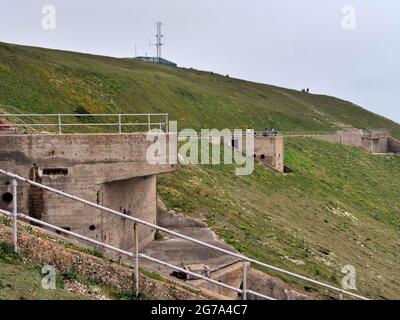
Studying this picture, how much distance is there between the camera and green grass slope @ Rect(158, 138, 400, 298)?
77.0 ft

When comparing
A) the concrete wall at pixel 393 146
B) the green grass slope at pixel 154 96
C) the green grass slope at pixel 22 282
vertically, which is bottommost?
the concrete wall at pixel 393 146

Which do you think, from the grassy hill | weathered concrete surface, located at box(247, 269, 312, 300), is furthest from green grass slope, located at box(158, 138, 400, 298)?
weathered concrete surface, located at box(247, 269, 312, 300)

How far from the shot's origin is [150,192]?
2098 centimetres

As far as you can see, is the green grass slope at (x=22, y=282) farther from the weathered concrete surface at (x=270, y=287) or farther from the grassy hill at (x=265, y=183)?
the grassy hill at (x=265, y=183)

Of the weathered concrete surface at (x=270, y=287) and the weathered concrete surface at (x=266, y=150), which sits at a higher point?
the weathered concrete surface at (x=266, y=150)

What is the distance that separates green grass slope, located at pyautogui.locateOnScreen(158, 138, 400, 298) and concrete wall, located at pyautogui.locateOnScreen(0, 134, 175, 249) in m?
5.88

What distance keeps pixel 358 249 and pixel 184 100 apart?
4087 centimetres

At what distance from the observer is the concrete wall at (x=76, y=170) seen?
16.1 meters

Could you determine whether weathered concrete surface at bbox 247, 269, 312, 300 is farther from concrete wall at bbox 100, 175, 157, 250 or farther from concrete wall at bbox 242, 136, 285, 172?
concrete wall at bbox 242, 136, 285, 172

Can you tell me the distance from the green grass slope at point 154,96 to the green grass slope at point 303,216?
38.7 ft

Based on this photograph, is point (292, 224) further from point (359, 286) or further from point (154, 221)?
point (154, 221)

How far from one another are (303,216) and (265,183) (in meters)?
5.39

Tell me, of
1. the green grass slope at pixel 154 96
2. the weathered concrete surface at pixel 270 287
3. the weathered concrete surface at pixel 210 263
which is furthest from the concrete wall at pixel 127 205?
the green grass slope at pixel 154 96

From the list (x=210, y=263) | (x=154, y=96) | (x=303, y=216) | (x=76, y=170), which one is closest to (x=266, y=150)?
(x=303, y=216)
